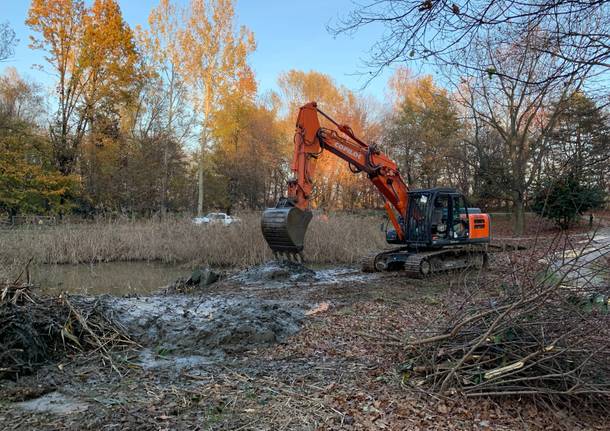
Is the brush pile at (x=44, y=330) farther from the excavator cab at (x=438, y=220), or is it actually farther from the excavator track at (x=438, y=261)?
the excavator cab at (x=438, y=220)

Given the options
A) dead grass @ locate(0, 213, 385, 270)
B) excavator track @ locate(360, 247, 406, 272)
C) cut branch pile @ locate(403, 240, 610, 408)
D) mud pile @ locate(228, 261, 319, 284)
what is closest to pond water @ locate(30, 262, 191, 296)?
dead grass @ locate(0, 213, 385, 270)

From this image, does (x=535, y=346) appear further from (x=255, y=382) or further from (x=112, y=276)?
(x=112, y=276)

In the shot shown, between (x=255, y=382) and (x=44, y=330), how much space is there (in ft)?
8.15

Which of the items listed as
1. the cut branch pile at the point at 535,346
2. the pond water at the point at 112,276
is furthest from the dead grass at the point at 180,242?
the cut branch pile at the point at 535,346

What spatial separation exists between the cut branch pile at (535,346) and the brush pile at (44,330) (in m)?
3.29

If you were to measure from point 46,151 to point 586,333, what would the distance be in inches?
1047

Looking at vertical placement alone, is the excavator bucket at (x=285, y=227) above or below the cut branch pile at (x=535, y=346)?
above

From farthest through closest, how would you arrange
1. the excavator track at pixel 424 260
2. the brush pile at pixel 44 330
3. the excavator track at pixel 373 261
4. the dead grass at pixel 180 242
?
the dead grass at pixel 180 242 → the excavator track at pixel 373 261 → the excavator track at pixel 424 260 → the brush pile at pixel 44 330

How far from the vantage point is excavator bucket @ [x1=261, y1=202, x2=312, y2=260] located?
390 inches

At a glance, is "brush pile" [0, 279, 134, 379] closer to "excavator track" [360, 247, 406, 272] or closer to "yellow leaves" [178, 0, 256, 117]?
"excavator track" [360, 247, 406, 272]

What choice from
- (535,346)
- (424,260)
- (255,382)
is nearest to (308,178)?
(424,260)

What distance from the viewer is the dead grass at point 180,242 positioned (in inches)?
628

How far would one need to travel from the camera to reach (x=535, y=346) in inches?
158

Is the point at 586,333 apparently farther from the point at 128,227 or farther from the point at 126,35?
the point at 126,35
